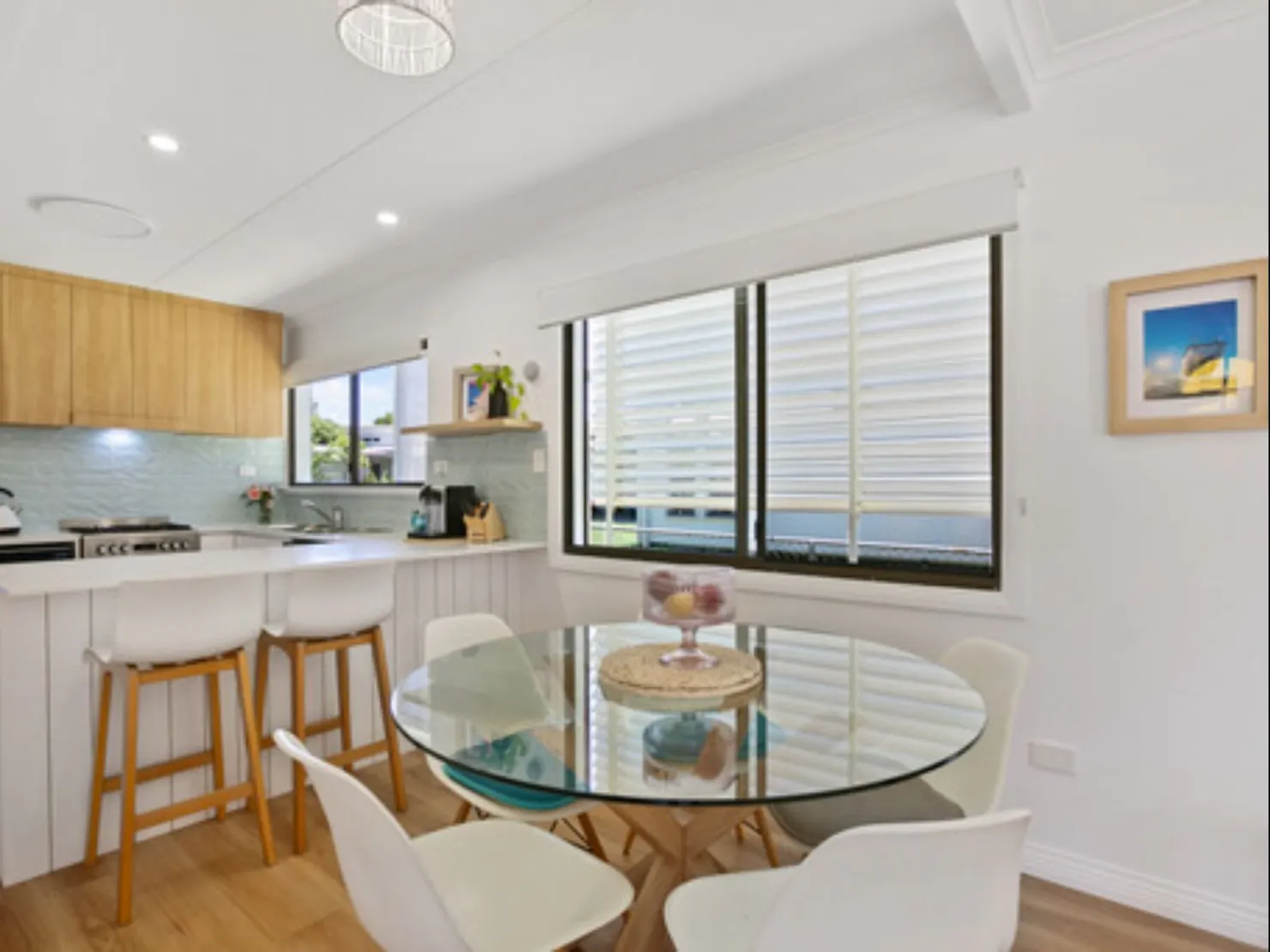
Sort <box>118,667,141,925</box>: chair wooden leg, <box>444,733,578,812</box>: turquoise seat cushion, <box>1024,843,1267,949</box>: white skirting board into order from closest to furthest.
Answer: <box>1024,843,1267,949</box>: white skirting board → <box>444,733,578,812</box>: turquoise seat cushion → <box>118,667,141,925</box>: chair wooden leg

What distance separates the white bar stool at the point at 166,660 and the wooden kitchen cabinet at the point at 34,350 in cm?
265

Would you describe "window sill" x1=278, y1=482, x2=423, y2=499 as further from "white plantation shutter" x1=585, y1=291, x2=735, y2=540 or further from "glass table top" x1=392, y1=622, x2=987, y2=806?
"glass table top" x1=392, y1=622, x2=987, y2=806

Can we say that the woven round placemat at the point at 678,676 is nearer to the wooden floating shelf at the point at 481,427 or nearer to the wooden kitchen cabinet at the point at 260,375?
the wooden floating shelf at the point at 481,427

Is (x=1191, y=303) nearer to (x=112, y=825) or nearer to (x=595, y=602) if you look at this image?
(x=595, y=602)

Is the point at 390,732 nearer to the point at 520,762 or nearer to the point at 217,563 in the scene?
the point at 217,563

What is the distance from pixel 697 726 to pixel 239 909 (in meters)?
1.46

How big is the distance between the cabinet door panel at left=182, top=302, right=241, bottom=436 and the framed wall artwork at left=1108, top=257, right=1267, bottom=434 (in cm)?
499

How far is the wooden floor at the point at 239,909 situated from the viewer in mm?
1695

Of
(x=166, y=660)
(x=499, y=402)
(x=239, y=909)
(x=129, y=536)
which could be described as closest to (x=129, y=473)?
(x=129, y=536)

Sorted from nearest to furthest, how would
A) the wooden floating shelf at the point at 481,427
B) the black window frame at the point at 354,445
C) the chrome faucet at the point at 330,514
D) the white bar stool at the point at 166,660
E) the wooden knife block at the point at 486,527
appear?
the white bar stool at the point at 166,660, the wooden floating shelf at the point at 481,427, the wooden knife block at the point at 486,527, the black window frame at the point at 354,445, the chrome faucet at the point at 330,514

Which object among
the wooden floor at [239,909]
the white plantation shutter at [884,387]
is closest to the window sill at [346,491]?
the wooden floor at [239,909]

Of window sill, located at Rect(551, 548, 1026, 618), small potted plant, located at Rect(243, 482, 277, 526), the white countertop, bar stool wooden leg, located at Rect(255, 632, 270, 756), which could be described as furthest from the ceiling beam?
small potted plant, located at Rect(243, 482, 277, 526)

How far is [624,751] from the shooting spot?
1214 millimetres

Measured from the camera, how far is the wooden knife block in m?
3.37
